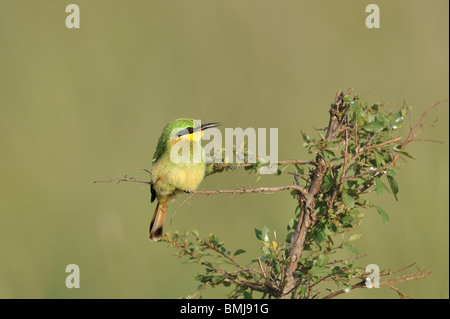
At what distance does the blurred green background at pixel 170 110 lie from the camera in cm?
315

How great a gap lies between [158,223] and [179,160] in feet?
1.13

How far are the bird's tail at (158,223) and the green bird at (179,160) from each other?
139 millimetres

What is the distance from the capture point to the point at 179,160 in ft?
7.66

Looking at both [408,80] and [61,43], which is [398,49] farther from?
[61,43]

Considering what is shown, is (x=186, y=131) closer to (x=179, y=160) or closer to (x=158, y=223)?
(x=179, y=160)

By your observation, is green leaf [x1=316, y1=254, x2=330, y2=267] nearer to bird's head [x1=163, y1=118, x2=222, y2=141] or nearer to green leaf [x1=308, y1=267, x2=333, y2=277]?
green leaf [x1=308, y1=267, x2=333, y2=277]

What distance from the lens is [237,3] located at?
4664mm

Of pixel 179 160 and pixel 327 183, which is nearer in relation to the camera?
pixel 327 183

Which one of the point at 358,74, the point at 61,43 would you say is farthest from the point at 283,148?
the point at 61,43

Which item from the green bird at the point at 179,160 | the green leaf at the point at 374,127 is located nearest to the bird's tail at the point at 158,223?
the green bird at the point at 179,160

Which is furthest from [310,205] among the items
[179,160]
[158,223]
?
[158,223]

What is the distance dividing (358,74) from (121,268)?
82.6 inches

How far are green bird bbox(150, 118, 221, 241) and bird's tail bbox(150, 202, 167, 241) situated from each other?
0.14 meters

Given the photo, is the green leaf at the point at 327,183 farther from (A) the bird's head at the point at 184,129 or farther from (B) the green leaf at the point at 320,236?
(A) the bird's head at the point at 184,129
